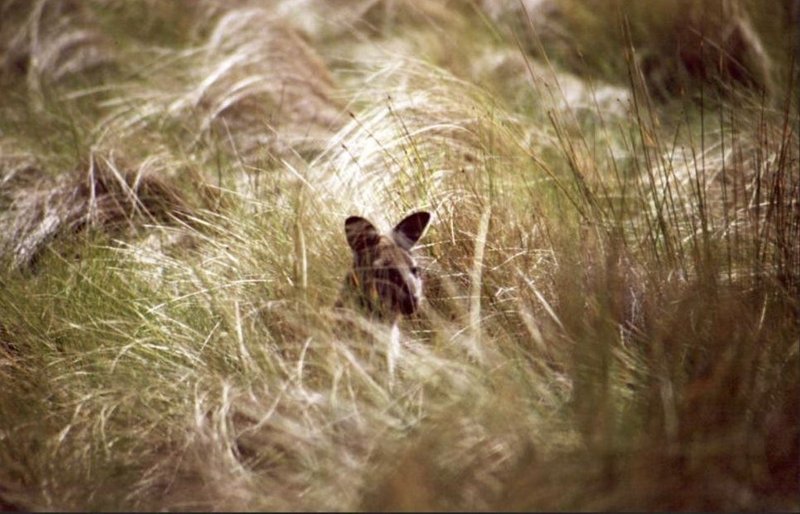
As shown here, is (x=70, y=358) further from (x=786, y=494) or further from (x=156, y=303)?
(x=786, y=494)

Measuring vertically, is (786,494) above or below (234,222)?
below

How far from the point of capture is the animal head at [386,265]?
229cm

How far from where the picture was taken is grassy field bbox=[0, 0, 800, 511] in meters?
2.04

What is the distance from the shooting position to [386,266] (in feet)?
7.51

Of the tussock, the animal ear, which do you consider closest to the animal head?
the animal ear

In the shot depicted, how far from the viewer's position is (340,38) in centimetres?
556

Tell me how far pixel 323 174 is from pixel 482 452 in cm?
157

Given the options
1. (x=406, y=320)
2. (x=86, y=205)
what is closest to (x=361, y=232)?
(x=406, y=320)

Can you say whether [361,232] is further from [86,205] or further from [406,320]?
[86,205]

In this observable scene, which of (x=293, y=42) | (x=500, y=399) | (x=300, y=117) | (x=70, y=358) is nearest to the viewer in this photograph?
(x=500, y=399)

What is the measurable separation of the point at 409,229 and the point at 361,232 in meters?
0.14

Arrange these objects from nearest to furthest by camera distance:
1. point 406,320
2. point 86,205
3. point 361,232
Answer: point 361,232 < point 406,320 < point 86,205

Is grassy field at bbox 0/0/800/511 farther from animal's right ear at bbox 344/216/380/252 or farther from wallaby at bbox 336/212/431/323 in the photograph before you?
animal's right ear at bbox 344/216/380/252

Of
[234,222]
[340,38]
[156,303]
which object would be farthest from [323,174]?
[340,38]
